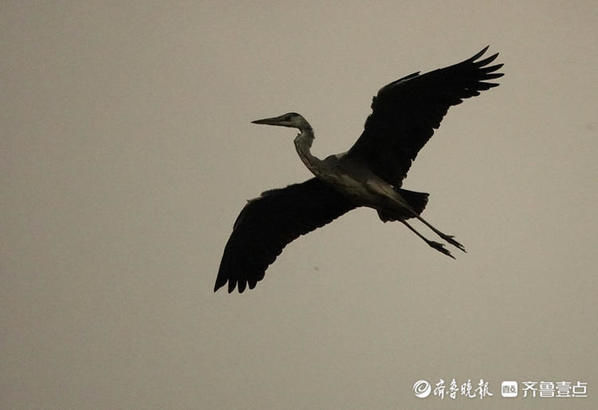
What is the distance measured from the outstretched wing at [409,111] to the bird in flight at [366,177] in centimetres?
1

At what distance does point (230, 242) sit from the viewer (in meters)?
15.2

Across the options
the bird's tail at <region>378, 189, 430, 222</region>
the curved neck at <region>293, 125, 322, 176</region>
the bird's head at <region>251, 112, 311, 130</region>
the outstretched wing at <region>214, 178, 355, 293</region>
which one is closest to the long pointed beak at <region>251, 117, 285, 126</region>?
the bird's head at <region>251, 112, 311, 130</region>

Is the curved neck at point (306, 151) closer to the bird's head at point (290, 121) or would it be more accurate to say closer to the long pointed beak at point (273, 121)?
the bird's head at point (290, 121)

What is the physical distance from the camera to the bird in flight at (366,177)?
1373 centimetres

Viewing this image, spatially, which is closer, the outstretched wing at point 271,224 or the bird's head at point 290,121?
the bird's head at point 290,121

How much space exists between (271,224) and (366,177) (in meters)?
1.60

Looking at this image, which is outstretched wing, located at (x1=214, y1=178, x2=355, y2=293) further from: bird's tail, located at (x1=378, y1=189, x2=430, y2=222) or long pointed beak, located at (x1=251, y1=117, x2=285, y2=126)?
bird's tail, located at (x1=378, y1=189, x2=430, y2=222)

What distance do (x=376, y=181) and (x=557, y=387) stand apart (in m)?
6.06

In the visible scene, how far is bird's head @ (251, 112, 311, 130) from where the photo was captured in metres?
14.0

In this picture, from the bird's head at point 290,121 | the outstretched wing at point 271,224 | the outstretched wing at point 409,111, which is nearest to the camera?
the outstretched wing at point 409,111

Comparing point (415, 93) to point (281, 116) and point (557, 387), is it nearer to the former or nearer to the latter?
point (281, 116)

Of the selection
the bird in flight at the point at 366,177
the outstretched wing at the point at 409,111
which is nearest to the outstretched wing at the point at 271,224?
the bird in flight at the point at 366,177

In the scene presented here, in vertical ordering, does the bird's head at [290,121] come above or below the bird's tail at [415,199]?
above

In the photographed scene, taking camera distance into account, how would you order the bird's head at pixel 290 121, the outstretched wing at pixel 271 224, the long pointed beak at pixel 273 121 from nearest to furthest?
the bird's head at pixel 290 121, the long pointed beak at pixel 273 121, the outstretched wing at pixel 271 224
